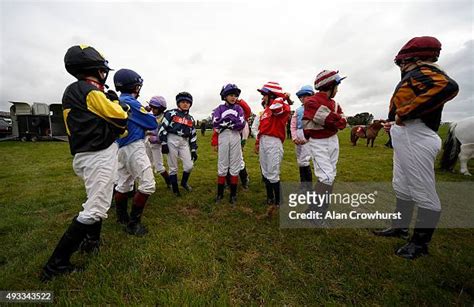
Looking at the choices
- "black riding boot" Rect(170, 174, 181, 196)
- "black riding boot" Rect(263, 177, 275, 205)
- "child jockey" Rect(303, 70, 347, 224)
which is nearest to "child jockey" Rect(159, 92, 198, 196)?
"black riding boot" Rect(170, 174, 181, 196)

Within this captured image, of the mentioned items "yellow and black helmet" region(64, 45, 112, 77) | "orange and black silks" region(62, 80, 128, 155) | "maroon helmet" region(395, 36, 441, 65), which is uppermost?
"maroon helmet" region(395, 36, 441, 65)

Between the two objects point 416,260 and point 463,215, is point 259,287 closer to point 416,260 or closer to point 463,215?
point 416,260

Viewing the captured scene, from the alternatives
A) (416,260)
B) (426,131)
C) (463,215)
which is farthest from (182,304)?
(463,215)

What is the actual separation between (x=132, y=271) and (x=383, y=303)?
244 centimetres

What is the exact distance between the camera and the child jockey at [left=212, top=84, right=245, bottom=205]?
4.38m

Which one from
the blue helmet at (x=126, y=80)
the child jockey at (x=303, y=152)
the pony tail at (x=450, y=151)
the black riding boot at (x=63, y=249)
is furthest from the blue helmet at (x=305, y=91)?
the pony tail at (x=450, y=151)

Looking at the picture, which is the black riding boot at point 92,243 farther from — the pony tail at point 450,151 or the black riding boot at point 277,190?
the pony tail at point 450,151

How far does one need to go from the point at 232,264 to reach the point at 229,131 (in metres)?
2.56

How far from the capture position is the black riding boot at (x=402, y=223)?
3.16 metres

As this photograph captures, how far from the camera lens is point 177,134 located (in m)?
5.04

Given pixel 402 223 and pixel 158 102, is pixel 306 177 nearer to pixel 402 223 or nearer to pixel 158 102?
pixel 402 223

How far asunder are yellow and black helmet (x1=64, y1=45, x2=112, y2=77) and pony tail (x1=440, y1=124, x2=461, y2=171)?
951cm

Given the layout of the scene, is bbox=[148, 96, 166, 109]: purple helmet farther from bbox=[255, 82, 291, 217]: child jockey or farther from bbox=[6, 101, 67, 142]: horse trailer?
bbox=[6, 101, 67, 142]: horse trailer

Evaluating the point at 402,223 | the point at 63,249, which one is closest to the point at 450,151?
the point at 402,223
